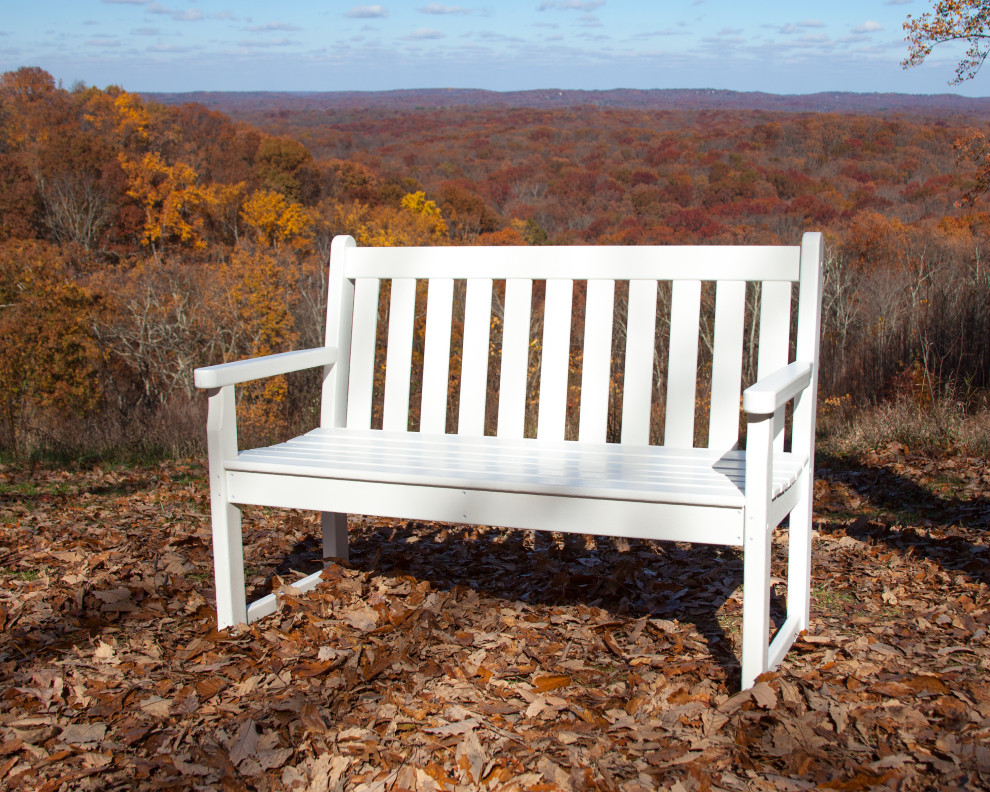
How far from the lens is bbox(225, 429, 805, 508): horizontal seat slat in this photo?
7.15ft

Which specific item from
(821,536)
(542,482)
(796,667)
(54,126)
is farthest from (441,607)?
(54,126)

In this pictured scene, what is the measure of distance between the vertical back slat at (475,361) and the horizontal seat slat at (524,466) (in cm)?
9

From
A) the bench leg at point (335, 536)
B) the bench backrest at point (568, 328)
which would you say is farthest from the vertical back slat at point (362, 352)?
the bench leg at point (335, 536)

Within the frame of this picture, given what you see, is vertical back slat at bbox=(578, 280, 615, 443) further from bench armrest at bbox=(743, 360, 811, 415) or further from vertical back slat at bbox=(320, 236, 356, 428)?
vertical back slat at bbox=(320, 236, 356, 428)

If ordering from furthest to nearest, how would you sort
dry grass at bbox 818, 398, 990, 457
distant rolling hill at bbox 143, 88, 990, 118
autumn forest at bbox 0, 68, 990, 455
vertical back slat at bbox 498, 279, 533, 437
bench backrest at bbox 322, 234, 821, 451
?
distant rolling hill at bbox 143, 88, 990, 118, autumn forest at bbox 0, 68, 990, 455, dry grass at bbox 818, 398, 990, 457, vertical back slat at bbox 498, 279, 533, 437, bench backrest at bbox 322, 234, 821, 451

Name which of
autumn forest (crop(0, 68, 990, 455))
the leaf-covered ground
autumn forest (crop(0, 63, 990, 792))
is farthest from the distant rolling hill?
the leaf-covered ground

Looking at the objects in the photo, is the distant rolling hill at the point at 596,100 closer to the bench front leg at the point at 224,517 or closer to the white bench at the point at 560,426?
the white bench at the point at 560,426

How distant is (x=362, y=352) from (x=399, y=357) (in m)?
0.17

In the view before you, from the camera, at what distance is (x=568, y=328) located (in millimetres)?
2959

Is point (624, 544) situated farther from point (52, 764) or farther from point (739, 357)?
point (52, 764)

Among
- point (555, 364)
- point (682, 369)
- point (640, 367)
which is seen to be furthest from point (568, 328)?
point (682, 369)

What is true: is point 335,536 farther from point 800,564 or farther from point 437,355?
point 800,564

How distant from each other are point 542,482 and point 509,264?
991 millimetres

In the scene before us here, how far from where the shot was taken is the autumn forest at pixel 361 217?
11690 millimetres
